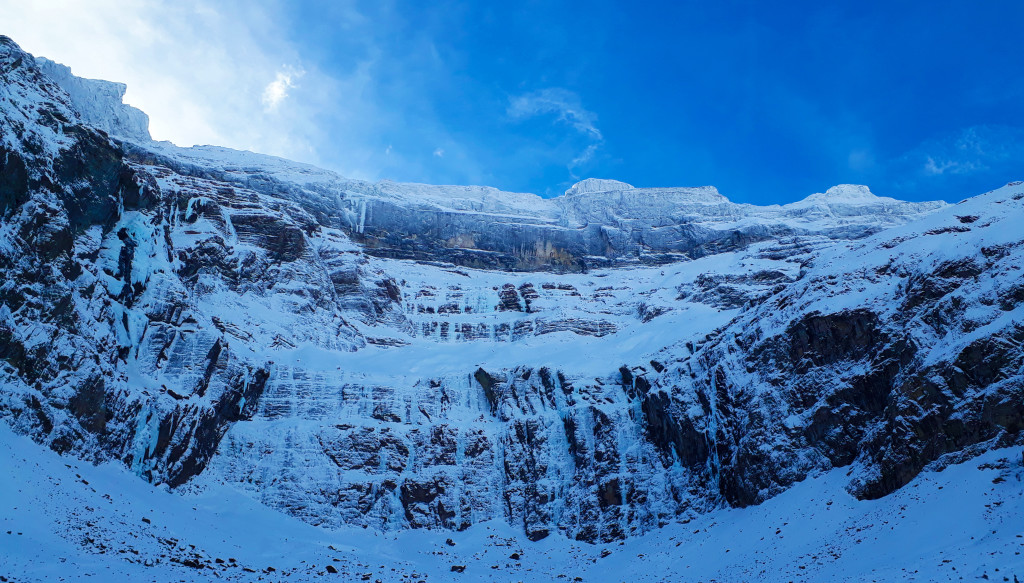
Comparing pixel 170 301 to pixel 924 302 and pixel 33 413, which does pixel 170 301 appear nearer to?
pixel 33 413

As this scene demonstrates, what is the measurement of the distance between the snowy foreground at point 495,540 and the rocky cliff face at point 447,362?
2.18m

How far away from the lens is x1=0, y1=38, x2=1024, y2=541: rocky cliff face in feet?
151

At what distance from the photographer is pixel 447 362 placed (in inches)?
3027

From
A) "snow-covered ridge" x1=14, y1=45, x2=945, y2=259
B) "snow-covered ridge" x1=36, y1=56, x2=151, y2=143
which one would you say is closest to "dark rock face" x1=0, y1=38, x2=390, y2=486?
"snow-covered ridge" x1=14, y1=45, x2=945, y2=259

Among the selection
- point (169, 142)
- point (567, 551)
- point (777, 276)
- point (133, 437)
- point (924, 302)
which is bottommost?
point (567, 551)

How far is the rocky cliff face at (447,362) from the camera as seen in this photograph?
151 ft

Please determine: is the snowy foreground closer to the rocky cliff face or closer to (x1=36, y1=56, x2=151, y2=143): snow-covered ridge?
the rocky cliff face

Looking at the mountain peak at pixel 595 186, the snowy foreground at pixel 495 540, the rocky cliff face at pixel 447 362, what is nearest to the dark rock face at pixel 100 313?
the rocky cliff face at pixel 447 362

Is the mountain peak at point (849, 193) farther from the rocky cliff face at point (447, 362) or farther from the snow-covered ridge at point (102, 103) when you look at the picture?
the snow-covered ridge at point (102, 103)

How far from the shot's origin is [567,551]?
55594 mm

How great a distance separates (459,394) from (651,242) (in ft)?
207

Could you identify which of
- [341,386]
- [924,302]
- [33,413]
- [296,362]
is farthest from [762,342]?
[33,413]

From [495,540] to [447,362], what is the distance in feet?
78.0

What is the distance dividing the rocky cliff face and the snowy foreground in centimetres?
218
